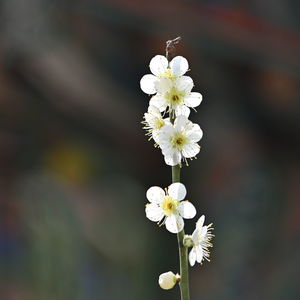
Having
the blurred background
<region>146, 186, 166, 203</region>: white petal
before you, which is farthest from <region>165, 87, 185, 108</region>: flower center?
the blurred background

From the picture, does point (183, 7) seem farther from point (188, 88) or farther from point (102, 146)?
point (188, 88)

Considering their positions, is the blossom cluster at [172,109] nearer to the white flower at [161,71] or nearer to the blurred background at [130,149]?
the white flower at [161,71]

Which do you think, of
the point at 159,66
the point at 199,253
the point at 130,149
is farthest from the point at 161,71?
the point at 130,149

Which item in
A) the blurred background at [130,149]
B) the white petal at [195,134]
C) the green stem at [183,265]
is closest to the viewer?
the green stem at [183,265]

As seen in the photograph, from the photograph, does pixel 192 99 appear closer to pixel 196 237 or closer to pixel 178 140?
pixel 178 140

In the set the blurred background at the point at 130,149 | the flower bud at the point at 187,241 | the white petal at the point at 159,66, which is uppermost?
the blurred background at the point at 130,149

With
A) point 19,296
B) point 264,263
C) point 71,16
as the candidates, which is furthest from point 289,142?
point 19,296

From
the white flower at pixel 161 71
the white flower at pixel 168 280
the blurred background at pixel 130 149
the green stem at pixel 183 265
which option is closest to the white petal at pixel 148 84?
the white flower at pixel 161 71
